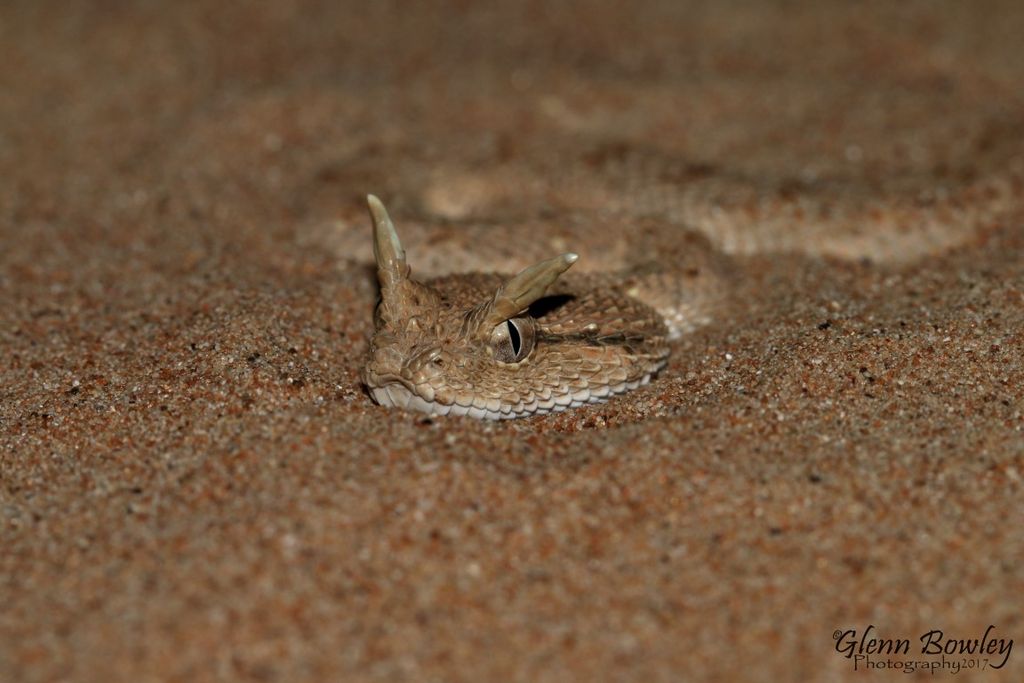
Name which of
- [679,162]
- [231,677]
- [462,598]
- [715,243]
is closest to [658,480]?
[462,598]

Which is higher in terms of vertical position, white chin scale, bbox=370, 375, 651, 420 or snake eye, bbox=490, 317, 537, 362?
snake eye, bbox=490, 317, 537, 362

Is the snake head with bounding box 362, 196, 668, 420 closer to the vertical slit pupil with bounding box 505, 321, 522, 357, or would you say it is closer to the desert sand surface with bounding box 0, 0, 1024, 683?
the vertical slit pupil with bounding box 505, 321, 522, 357

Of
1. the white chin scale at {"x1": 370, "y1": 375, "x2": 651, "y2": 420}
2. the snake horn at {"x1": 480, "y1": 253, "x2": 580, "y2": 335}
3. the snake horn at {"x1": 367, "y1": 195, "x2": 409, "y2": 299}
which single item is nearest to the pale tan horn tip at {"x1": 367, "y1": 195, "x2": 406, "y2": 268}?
the snake horn at {"x1": 367, "y1": 195, "x2": 409, "y2": 299}

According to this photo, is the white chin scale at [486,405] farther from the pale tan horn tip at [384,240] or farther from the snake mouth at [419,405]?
the pale tan horn tip at [384,240]

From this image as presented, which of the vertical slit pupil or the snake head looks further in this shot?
the vertical slit pupil

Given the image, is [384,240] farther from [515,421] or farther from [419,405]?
[515,421]

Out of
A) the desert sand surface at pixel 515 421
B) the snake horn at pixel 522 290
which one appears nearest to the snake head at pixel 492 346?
the snake horn at pixel 522 290

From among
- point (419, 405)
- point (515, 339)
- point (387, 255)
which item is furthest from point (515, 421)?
point (387, 255)

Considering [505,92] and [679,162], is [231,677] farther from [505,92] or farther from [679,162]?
[505,92]
